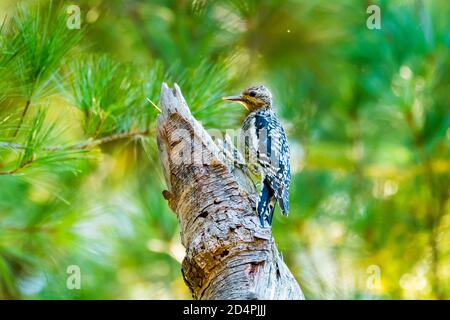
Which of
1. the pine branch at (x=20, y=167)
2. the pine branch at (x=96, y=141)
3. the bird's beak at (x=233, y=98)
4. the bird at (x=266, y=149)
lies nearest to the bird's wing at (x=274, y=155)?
the bird at (x=266, y=149)

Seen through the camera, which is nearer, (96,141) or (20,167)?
(20,167)

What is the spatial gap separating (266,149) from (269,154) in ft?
0.15

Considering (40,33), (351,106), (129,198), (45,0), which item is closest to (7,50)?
(40,33)

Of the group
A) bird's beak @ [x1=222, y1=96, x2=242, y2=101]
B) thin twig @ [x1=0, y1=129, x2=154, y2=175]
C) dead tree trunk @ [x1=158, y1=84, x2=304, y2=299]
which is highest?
bird's beak @ [x1=222, y1=96, x2=242, y2=101]

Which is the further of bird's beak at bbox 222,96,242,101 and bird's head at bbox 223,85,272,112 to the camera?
bird's head at bbox 223,85,272,112

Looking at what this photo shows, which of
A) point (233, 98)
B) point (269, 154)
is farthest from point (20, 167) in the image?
point (233, 98)

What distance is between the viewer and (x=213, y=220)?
88.5 inches

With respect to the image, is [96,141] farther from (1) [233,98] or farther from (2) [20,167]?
(1) [233,98]

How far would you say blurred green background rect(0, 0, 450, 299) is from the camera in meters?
3.10

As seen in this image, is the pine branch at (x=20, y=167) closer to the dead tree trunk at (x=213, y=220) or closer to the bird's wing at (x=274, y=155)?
the dead tree trunk at (x=213, y=220)

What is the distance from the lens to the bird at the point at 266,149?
263 centimetres

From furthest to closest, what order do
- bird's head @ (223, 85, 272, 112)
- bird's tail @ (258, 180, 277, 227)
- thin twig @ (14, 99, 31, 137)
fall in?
bird's head @ (223, 85, 272, 112) < thin twig @ (14, 99, 31, 137) < bird's tail @ (258, 180, 277, 227)

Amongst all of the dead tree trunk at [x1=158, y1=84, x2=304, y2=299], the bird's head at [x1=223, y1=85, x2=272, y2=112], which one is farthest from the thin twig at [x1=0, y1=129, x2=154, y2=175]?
the bird's head at [x1=223, y1=85, x2=272, y2=112]

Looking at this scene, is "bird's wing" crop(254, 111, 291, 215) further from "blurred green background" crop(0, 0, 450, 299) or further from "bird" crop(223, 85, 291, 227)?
"blurred green background" crop(0, 0, 450, 299)
